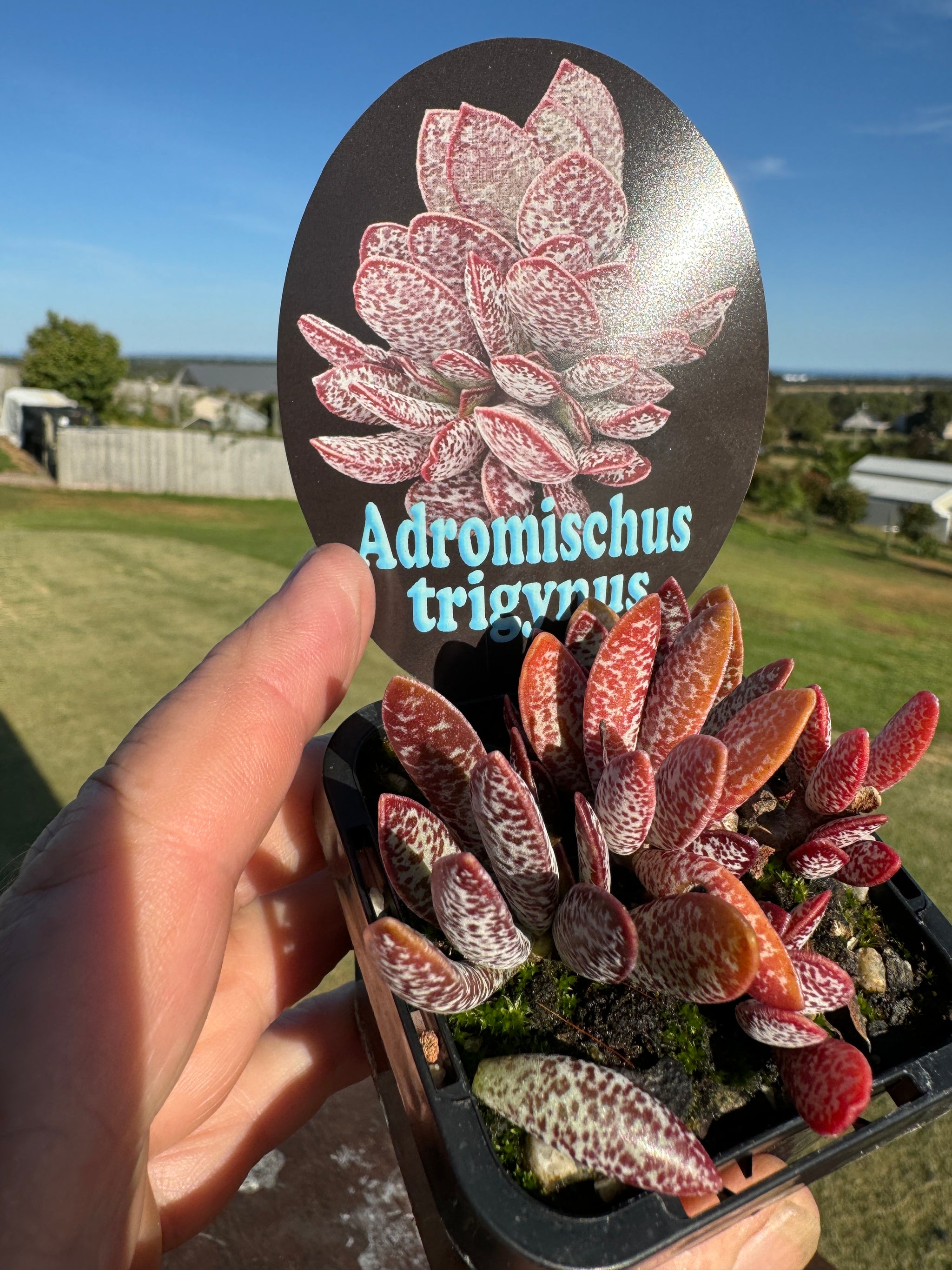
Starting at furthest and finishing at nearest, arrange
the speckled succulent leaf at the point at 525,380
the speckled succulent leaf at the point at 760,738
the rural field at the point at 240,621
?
the rural field at the point at 240,621, the speckled succulent leaf at the point at 525,380, the speckled succulent leaf at the point at 760,738

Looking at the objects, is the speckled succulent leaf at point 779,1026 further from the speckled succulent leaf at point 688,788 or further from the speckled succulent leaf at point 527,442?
the speckled succulent leaf at point 527,442

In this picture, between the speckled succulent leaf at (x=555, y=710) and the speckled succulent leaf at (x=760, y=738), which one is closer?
the speckled succulent leaf at (x=760, y=738)

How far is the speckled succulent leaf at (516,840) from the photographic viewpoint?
0.48 meters

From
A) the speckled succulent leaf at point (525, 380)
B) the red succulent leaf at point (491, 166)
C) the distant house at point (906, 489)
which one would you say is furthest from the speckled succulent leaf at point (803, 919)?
the distant house at point (906, 489)

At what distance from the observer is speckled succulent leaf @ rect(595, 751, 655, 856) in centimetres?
49

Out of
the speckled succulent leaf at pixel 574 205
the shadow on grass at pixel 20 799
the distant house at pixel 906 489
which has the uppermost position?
the speckled succulent leaf at pixel 574 205

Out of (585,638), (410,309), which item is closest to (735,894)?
(585,638)

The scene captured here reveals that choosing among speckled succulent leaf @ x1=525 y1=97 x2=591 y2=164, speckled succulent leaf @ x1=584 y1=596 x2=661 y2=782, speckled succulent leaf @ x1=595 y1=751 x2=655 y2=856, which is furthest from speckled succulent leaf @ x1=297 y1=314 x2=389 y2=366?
speckled succulent leaf @ x1=595 y1=751 x2=655 y2=856

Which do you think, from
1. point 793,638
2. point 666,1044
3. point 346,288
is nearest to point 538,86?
point 346,288

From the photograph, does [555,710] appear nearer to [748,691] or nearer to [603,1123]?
[748,691]

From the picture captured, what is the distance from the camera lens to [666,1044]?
21.1 inches

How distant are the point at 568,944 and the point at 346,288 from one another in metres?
0.61

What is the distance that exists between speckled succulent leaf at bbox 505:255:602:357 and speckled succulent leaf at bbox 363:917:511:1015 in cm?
58

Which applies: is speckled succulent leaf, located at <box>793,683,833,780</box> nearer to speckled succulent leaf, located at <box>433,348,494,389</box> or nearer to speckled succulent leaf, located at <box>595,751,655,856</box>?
speckled succulent leaf, located at <box>595,751,655,856</box>
